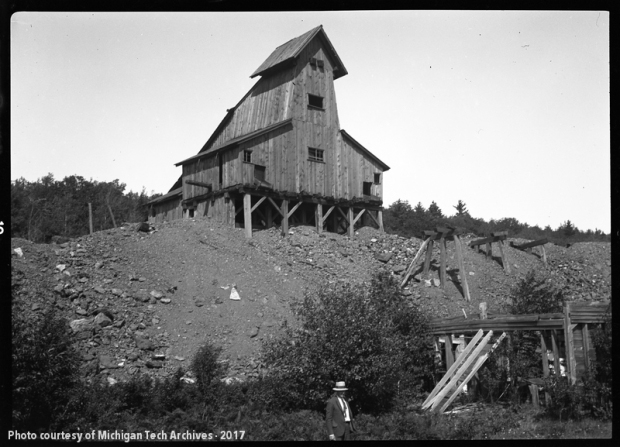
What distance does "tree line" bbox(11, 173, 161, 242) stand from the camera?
51.6 m

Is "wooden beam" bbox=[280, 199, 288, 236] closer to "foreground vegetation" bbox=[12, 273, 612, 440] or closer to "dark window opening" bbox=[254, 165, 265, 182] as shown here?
"dark window opening" bbox=[254, 165, 265, 182]

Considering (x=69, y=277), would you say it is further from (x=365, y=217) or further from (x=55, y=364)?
(x=365, y=217)

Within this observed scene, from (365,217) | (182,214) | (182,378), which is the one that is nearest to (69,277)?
(182,378)

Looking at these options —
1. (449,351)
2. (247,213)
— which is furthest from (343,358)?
(247,213)

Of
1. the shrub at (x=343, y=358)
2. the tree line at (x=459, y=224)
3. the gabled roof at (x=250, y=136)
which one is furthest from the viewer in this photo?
the tree line at (x=459, y=224)

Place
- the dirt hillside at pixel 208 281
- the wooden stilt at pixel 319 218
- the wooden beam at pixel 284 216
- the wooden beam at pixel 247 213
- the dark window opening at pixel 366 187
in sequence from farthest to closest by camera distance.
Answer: the dark window opening at pixel 366 187 < the wooden stilt at pixel 319 218 < the wooden beam at pixel 284 216 < the wooden beam at pixel 247 213 < the dirt hillside at pixel 208 281

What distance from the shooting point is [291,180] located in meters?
35.7

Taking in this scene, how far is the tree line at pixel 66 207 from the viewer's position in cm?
5162

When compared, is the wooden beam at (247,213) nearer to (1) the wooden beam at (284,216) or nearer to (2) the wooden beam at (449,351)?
(1) the wooden beam at (284,216)

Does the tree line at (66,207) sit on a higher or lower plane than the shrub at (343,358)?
higher

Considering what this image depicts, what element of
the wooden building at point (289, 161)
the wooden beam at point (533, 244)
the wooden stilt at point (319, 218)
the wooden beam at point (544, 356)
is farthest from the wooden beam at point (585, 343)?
the wooden stilt at point (319, 218)

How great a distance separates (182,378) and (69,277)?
8907 mm

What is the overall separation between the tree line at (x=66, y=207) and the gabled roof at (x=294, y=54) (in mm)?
15681

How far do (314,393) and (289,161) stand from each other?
19527 mm
